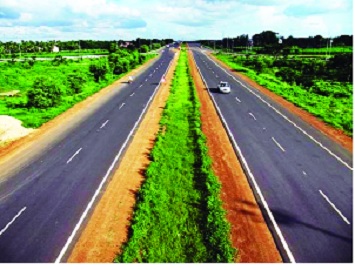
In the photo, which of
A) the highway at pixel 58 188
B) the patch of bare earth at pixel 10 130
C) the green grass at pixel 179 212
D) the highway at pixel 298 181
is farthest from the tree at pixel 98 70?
the green grass at pixel 179 212

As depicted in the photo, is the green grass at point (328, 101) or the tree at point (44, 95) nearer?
the green grass at point (328, 101)

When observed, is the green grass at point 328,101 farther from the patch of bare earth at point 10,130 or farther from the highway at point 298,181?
the patch of bare earth at point 10,130

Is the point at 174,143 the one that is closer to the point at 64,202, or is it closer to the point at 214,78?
the point at 64,202

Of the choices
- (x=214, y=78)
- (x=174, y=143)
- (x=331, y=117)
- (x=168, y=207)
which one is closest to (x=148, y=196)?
(x=168, y=207)

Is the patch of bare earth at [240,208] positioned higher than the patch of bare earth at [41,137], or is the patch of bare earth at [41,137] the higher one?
the patch of bare earth at [41,137]

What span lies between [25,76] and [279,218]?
6126 cm

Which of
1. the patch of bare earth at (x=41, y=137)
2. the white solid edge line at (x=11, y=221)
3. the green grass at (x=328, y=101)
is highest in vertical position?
the green grass at (x=328, y=101)

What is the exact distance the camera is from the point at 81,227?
50.9 feet

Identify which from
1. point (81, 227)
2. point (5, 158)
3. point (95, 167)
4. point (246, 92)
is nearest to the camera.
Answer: point (81, 227)

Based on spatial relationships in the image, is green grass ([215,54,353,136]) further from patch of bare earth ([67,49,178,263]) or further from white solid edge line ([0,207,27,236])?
white solid edge line ([0,207,27,236])

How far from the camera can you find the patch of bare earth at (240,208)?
13.8m

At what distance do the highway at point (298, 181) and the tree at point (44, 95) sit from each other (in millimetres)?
17944

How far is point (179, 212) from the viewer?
16469mm

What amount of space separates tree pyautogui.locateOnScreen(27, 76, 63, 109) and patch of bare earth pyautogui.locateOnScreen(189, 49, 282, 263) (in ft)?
64.4
